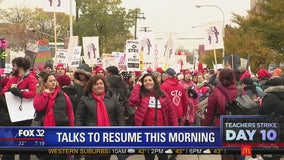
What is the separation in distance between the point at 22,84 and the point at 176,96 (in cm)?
330

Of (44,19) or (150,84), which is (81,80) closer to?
(150,84)

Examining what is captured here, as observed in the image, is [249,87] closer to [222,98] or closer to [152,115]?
[222,98]

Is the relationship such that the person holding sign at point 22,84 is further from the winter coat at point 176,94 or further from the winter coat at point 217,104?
the winter coat at point 176,94

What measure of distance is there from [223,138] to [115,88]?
3615 mm

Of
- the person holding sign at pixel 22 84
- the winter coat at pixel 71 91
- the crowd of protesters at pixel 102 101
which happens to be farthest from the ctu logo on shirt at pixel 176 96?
the person holding sign at pixel 22 84

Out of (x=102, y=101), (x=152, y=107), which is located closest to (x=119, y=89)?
(x=152, y=107)

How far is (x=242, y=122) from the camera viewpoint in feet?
23.1

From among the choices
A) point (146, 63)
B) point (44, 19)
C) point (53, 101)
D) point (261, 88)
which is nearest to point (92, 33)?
point (44, 19)

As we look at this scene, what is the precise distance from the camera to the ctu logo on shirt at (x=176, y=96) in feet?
35.6

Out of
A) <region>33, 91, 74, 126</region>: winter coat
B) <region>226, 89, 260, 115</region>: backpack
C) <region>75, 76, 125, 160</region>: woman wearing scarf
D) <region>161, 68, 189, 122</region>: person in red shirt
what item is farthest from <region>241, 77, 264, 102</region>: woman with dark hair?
<region>33, 91, 74, 126</region>: winter coat

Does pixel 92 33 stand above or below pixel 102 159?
above

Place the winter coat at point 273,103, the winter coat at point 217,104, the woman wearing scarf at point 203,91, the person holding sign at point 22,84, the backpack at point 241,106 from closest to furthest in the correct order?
1. the winter coat at point 273,103
2. the backpack at point 241,106
3. the winter coat at point 217,104
4. the person holding sign at point 22,84
5. the woman wearing scarf at point 203,91

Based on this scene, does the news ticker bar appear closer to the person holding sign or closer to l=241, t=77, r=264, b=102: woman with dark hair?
the person holding sign

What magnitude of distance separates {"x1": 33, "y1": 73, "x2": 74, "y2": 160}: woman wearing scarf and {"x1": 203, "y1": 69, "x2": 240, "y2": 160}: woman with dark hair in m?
1.91
